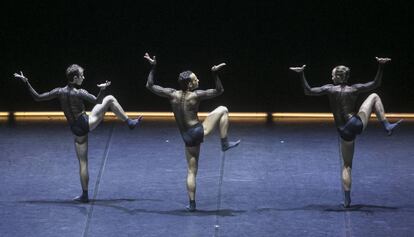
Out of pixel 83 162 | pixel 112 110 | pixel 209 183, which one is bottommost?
pixel 209 183

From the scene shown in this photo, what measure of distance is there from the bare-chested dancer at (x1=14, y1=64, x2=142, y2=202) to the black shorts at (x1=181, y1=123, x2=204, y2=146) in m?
0.50

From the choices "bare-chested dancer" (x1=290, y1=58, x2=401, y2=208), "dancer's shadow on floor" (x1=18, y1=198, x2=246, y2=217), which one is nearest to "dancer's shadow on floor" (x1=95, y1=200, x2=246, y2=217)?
"dancer's shadow on floor" (x1=18, y1=198, x2=246, y2=217)

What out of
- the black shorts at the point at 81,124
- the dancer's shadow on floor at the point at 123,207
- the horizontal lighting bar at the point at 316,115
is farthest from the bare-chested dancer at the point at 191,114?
the horizontal lighting bar at the point at 316,115

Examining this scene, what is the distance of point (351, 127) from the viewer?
946 cm

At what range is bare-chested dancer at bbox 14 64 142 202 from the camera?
9562mm

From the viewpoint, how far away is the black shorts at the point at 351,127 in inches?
372

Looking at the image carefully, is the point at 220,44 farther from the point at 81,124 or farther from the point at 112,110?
the point at 81,124

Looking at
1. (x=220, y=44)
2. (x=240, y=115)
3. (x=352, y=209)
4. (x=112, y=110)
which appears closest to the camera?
(x=352, y=209)

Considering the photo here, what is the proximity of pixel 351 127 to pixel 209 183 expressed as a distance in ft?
5.69

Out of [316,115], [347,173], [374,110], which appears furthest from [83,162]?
[316,115]

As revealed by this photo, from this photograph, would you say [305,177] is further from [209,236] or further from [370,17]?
[370,17]

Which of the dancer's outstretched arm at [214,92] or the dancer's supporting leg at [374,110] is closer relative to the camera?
Result: the dancer's outstretched arm at [214,92]

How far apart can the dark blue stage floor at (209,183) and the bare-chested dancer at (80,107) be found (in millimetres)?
422

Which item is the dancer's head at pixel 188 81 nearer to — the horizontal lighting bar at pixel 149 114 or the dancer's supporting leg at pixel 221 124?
the dancer's supporting leg at pixel 221 124
